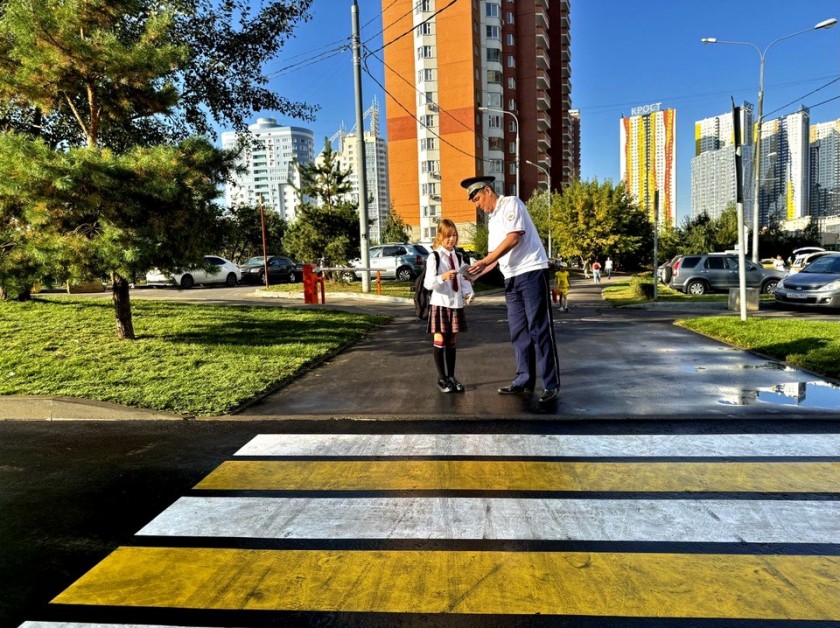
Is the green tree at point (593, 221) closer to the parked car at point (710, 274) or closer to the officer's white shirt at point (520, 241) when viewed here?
the parked car at point (710, 274)

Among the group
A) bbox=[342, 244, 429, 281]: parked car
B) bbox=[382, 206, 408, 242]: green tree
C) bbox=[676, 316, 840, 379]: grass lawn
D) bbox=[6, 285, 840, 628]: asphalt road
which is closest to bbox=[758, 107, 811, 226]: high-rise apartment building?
bbox=[382, 206, 408, 242]: green tree

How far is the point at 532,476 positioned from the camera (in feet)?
12.1

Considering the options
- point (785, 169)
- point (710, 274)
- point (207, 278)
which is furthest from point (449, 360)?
Answer: point (785, 169)

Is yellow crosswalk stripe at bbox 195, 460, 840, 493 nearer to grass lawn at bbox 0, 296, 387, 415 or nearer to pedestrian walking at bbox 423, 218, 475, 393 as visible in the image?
grass lawn at bbox 0, 296, 387, 415

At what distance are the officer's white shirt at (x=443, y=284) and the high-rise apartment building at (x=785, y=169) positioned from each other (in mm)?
44730

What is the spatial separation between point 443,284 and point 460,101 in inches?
Result: 2562

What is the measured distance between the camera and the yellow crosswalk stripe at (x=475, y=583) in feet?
7.63

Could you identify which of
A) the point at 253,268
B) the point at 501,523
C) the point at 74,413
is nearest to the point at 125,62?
the point at 74,413

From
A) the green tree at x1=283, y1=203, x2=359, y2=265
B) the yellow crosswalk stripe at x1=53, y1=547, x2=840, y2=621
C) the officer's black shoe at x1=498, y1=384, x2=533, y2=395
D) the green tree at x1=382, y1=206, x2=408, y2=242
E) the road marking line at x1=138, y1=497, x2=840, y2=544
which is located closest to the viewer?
the yellow crosswalk stripe at x1=53, y1=547, x2=840, y2=621

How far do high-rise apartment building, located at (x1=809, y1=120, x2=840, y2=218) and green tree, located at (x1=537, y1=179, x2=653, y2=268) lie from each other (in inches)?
713

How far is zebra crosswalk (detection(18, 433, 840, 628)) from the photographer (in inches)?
92.4

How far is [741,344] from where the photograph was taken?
8.71 meters

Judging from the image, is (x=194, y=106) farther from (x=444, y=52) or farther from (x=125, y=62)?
(x=444, y=52)

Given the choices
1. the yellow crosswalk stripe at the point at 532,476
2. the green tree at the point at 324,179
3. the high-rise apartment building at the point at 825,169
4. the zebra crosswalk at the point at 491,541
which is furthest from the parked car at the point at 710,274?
the high-rise apartment building at the point at 825,169
